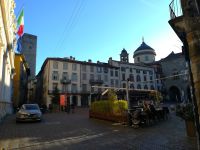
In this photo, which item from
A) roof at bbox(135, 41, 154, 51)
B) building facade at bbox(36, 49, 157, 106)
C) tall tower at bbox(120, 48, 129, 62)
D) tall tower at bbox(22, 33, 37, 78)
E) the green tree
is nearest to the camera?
the green tree

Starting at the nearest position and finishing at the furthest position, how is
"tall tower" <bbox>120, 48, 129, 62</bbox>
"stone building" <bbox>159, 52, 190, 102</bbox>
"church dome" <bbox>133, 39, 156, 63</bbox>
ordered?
"stone building" <bbox>159, 52, 190, 102</bbox> < "tall tower" <bbox>120, 48, 129, 62</bbox> < "church dome" <bbox>133, 39, 156, 63</bbox>

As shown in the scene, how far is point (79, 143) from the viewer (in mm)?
7625

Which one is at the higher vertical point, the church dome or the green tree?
the church dome

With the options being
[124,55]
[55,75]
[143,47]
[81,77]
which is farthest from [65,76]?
[143,47]

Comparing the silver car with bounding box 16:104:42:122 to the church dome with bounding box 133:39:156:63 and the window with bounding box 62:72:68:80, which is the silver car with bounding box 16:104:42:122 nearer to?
the window with bounding box 62:72:68:80

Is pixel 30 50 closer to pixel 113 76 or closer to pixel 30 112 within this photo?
pixel 113 76

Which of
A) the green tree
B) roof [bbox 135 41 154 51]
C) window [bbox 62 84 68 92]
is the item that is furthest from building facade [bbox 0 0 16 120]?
roof [bbox 135 41 154 51]

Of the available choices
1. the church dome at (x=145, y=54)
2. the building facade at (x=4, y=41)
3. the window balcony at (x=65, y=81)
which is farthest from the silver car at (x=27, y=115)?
the church dome at (x=145, y=54)

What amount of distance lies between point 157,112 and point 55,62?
1616 inches

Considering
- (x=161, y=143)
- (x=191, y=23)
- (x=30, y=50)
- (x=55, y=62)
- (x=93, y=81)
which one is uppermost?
(x=30, y=50)

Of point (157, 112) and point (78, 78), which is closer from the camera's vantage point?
point (157, 112)

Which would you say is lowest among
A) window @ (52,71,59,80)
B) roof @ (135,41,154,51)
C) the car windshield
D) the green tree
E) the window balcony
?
the car windshield

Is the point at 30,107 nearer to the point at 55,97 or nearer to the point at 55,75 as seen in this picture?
the point at 55,97

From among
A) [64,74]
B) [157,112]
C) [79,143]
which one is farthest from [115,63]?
[79,143]
